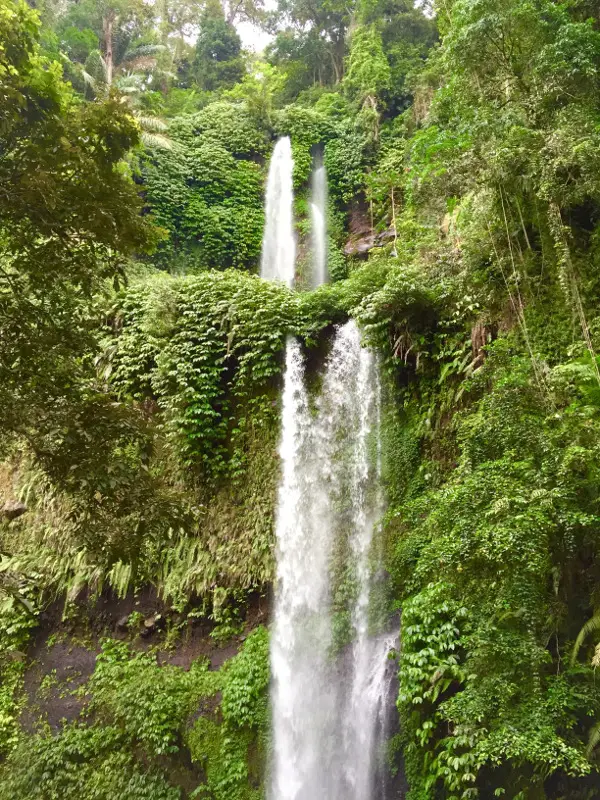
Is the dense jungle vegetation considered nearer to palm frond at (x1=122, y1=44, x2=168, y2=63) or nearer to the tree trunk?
palm frond at (x1=122, y1=44, x2=168, y2=63)

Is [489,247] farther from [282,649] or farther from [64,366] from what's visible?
[282,649]

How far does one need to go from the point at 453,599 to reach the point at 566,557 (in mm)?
988

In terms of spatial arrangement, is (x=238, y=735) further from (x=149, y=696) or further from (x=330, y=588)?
(x=330, y=588)

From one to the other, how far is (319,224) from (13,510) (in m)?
10.2

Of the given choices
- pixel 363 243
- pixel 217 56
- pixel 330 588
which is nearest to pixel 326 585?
pixel 330 588

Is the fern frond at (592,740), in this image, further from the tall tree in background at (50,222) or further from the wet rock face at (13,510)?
the wet rock face at (13,510)

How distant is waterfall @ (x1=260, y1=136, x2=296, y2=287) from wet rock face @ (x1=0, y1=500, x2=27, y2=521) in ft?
25.6

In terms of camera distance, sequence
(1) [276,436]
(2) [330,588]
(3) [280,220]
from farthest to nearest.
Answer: (3) [280,220]
(1) [276,436]
(2) [330,588]

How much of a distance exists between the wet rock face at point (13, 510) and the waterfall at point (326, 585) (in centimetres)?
501

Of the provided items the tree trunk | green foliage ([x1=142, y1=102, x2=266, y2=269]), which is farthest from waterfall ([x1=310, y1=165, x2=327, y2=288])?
the tree trunk

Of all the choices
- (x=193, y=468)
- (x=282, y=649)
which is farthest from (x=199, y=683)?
(x=193, y=468)

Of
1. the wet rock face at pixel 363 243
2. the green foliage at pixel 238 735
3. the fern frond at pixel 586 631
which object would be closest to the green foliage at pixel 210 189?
the wet rock face at pixel 363 243

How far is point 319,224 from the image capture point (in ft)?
50.0

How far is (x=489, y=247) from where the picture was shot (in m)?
7.04
